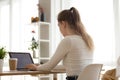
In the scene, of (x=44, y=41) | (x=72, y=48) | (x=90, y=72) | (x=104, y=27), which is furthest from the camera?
(x=44, y=41)

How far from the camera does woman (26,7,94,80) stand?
246cm

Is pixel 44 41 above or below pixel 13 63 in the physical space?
above

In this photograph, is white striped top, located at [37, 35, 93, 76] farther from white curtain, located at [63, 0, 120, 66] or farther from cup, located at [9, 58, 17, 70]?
white curtain, located at [63, 0, 120, 66]

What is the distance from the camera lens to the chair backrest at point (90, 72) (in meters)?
2.27

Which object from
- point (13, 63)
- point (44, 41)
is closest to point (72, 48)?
point (13, 63)

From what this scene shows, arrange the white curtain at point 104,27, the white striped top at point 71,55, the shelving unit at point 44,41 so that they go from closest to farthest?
the white striped top at point 71,55
the white curtain at point 104,27
the shelving unit at point 44,41

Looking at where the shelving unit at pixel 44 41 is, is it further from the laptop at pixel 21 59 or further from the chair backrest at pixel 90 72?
the chair backrest at pixel 90 72

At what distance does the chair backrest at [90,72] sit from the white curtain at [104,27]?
1910mm

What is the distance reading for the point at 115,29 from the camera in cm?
420

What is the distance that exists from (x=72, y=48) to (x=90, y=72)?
1.03 feet

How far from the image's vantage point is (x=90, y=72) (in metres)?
2.28

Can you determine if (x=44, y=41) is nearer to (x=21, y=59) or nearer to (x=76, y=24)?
(x=21, y=59)

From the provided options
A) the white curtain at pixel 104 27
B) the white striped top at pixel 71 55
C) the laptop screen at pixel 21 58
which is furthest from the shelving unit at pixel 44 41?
the white striped top at pixel 71 55

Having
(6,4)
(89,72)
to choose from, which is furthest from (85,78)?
(6,4)
